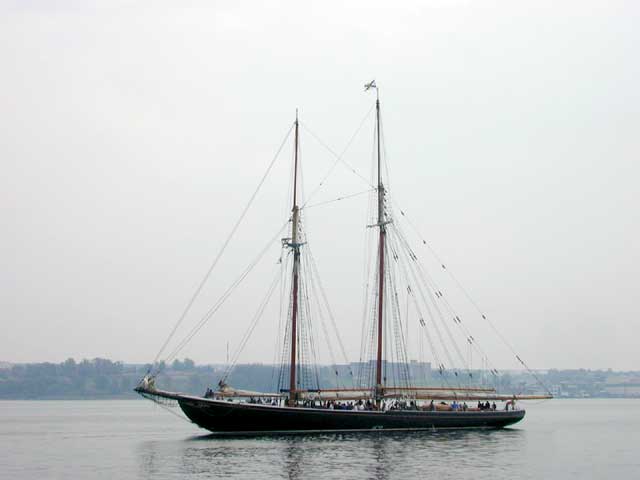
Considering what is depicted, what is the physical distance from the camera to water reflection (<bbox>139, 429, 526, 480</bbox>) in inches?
2255

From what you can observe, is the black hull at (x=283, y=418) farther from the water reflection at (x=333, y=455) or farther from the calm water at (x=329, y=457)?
the calm water at (x=329, y=457)

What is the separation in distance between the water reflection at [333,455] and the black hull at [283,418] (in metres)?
0.97

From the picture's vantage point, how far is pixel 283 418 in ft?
262

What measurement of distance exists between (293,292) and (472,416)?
23438 millimetres

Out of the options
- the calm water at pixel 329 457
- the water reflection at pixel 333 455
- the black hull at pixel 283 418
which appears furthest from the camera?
the black hull at pixel 283 418

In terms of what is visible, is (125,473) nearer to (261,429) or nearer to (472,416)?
(261,429)

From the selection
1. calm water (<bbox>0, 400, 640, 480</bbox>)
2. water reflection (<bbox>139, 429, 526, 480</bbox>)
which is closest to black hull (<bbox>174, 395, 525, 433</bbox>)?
water reflection (<bbox>139, 429, 526, 480</bbox>)

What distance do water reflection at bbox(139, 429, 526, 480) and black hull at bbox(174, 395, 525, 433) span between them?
38.3 inches

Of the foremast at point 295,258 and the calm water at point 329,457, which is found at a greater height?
the foremast at point 295,258

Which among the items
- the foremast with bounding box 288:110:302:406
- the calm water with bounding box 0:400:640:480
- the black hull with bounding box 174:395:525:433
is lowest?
the calm water with bounding box 0:400:640:480

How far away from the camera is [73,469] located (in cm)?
6172

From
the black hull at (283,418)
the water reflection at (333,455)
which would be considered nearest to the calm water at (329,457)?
the water reflection at (333,455)

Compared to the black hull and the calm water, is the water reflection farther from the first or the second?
the black hull

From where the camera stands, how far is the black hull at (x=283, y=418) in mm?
79125
